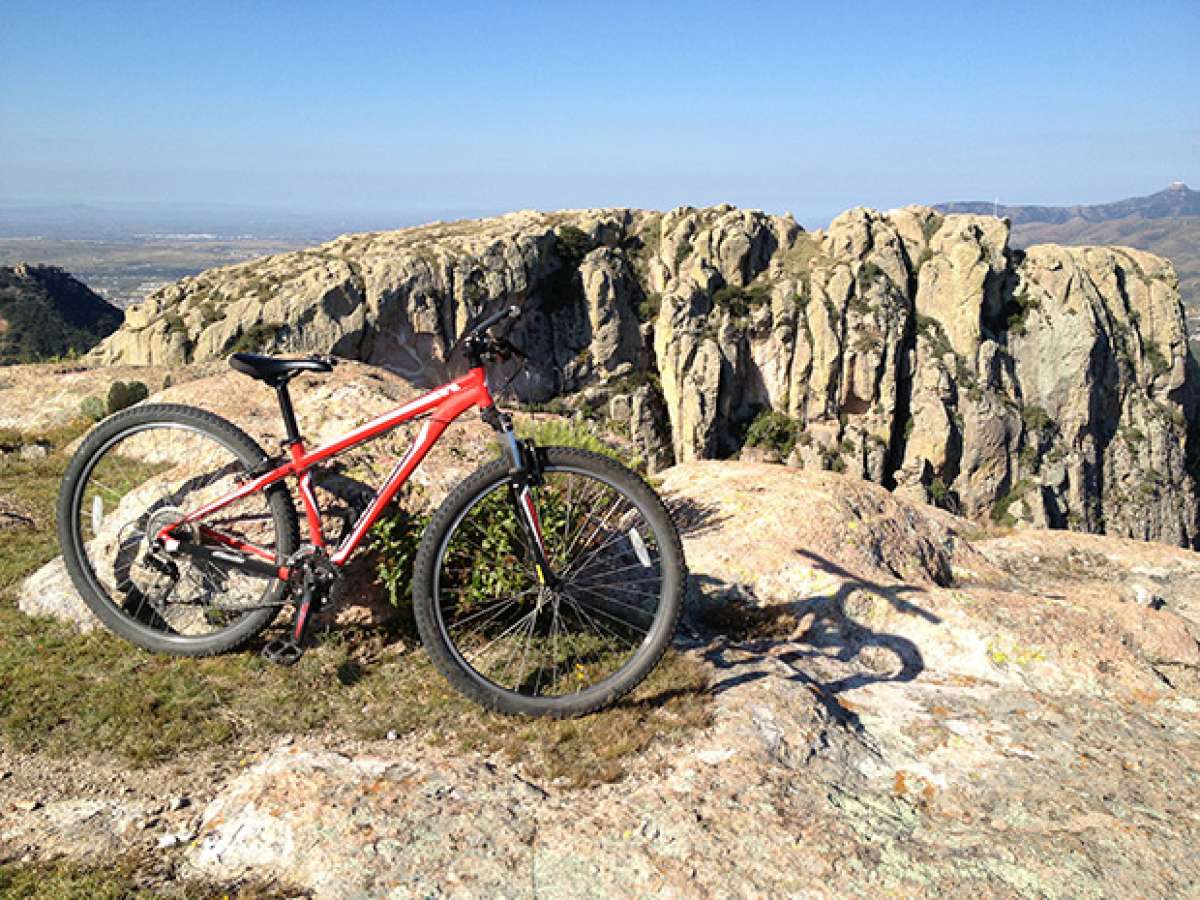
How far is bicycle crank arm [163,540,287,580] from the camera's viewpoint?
496 cm

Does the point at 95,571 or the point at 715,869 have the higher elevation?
the point at 95,571

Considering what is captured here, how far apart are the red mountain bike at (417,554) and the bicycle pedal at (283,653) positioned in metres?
0.02

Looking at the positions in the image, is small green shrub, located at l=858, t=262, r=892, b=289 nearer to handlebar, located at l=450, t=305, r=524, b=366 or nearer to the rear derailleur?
handlebar, located at l=450, t=305, r=524, b=366

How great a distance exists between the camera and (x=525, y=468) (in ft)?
15.1

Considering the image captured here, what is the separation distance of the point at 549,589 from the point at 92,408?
38.3ft

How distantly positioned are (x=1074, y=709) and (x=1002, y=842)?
229 cm

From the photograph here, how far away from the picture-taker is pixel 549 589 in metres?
4.84

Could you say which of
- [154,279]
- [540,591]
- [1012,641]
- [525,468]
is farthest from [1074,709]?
[154,279]

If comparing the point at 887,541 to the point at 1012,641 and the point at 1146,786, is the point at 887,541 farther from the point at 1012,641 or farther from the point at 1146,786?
the point at 1146,786

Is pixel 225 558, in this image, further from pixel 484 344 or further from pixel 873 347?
pixel 873 347

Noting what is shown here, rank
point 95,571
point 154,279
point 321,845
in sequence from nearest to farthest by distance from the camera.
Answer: point 321,845, point 95,571, point 154,279

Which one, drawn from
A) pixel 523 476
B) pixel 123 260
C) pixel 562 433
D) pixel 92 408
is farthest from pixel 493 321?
pixel 123 260

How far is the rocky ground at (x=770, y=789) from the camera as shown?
344cm

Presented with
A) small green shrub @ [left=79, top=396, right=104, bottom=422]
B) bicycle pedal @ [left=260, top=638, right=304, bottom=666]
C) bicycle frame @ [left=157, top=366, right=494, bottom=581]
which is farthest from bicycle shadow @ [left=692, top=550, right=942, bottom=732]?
small green shrub @ [left=79, top=396, right=104, bottom=422]
